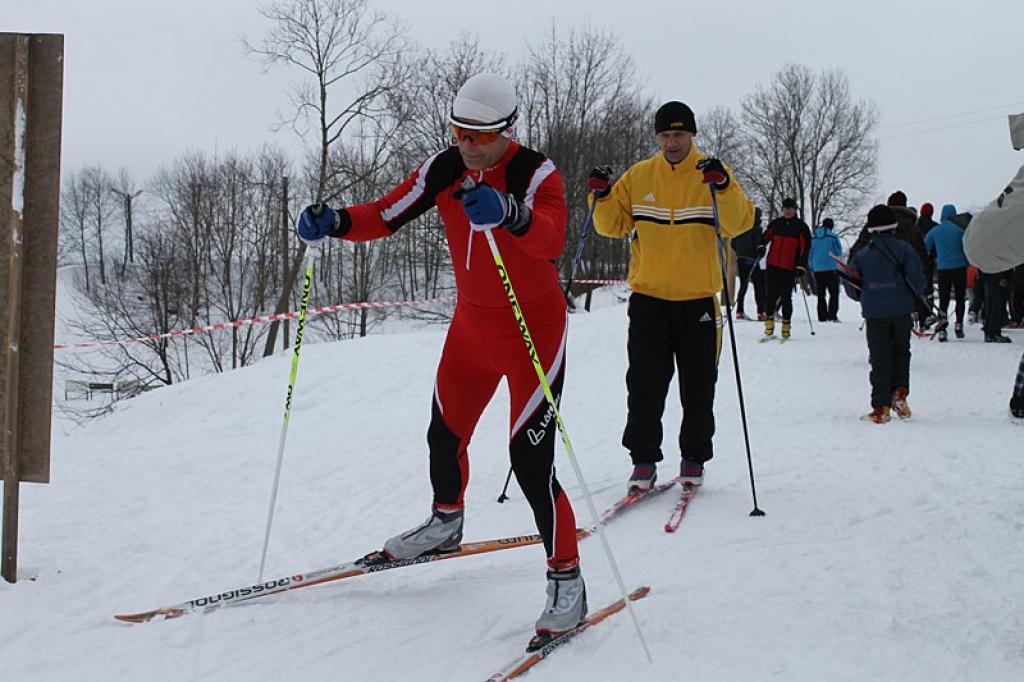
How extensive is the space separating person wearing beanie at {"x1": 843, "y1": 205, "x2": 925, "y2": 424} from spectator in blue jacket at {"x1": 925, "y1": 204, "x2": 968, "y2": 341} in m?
4.71

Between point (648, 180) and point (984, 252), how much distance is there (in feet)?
6.66

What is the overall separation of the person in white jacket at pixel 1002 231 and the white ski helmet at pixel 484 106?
6.77ft

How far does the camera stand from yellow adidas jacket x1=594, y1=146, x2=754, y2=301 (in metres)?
4.89

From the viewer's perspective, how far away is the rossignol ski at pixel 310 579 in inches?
129

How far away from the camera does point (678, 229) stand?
16.1ft

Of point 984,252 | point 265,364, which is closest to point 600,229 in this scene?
point 984,252

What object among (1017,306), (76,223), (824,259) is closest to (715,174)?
(824,259)

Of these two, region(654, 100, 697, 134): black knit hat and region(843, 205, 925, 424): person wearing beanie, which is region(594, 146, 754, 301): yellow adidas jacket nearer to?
region(654, 100, 697, 134): black knit hat

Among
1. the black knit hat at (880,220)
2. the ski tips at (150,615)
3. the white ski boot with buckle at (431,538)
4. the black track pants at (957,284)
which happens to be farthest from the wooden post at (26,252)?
the black track pants at (957,284)

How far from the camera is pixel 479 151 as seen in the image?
10.6 feet

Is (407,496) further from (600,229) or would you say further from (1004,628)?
(1004,628)

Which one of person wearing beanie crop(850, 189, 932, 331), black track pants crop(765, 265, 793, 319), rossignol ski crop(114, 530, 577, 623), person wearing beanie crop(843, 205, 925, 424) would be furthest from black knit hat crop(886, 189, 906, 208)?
rossignol ski crop(114, 530, 577, 623)

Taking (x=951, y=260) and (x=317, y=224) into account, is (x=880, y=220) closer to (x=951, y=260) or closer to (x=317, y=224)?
(x=951, y=260)

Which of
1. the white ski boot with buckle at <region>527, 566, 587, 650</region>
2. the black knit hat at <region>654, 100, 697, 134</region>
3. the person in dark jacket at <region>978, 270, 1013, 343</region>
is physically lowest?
the white ski boot with buckle at <region>527, 566, 587, 650</region>
